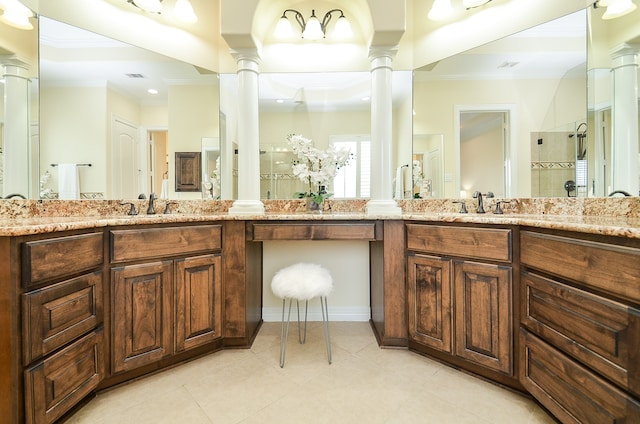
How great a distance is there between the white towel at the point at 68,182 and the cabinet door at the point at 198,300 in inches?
38.4

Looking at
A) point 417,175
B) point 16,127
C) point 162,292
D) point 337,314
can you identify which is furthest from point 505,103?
point 16,127

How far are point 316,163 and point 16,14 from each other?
80.1 inches

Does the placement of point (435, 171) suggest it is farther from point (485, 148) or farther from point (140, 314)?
point (140, 314)

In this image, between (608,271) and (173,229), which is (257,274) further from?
(608,271)

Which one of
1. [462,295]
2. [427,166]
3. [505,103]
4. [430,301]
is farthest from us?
[427,166]

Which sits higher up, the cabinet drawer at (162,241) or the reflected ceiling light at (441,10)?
the reflected ceiling light at (441,10)

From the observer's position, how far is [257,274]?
7.55ft

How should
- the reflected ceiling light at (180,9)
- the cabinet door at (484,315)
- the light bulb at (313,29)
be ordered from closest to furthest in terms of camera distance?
the cabinet door at (484,315)
the reflected ceiling light at (180,9)
the light bulb at (313,29)

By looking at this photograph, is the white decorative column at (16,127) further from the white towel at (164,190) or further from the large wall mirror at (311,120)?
the large wall mirror at (311,120)

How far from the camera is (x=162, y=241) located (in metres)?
1.60

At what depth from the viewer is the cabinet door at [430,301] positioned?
165 centimetres

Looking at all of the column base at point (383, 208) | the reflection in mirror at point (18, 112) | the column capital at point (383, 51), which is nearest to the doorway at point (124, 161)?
the reflection in mirror at point (18, 112)

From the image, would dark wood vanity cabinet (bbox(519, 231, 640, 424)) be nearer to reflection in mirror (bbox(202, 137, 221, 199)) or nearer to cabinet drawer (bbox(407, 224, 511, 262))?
cabinet drawer (bbox(407, 224, 511, 262))

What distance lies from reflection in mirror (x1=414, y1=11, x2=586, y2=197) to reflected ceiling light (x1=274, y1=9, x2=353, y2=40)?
0.72 meters
